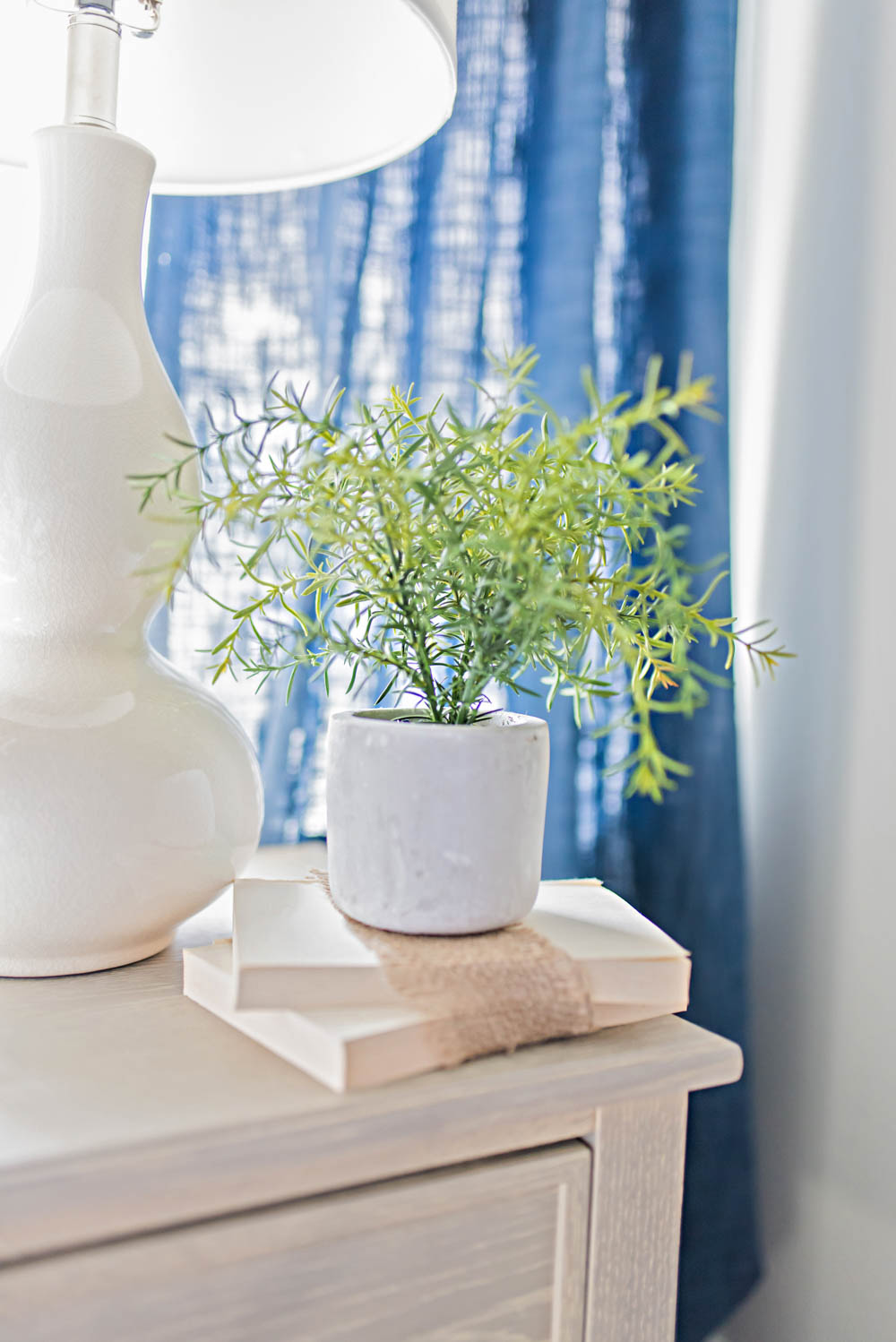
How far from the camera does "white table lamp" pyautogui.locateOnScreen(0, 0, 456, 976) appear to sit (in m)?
0.49

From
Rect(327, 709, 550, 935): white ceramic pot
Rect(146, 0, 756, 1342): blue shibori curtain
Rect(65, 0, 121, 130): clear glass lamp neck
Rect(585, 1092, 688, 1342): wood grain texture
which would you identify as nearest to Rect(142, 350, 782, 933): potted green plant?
Rect(327, 709, 550, 935): white ceramic pot

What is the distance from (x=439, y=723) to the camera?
50 centimetres

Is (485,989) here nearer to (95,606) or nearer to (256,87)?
(95,606)

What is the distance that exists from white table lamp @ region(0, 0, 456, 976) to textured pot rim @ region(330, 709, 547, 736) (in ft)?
0.30

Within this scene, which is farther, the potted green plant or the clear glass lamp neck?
the clear glass lamp neck

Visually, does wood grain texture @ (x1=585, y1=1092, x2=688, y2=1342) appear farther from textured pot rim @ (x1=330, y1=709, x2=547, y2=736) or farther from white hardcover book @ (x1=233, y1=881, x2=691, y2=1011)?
textured pot rim @ (x1=330, y1=709, x2=547, y2=736)

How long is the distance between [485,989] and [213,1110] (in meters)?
0.12

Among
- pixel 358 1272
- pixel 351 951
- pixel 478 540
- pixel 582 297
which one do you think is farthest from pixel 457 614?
pixel 582 297

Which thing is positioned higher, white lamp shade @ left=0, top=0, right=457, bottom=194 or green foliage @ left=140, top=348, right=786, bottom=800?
white lamp shade @ left=0, top=0, right=457, bottom=194

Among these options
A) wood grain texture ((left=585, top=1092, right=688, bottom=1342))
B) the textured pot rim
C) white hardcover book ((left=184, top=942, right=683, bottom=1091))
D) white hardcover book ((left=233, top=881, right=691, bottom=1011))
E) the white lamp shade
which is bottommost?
wood grain texture ((left=585, top=1092, right=688, bottom=1342))

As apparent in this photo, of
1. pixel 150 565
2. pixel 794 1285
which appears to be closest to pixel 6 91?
pixel 150 565

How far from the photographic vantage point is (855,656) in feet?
3.05

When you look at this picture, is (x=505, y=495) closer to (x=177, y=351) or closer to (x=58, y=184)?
(x=58, y=184)

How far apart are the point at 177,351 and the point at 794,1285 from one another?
42.1 inches
